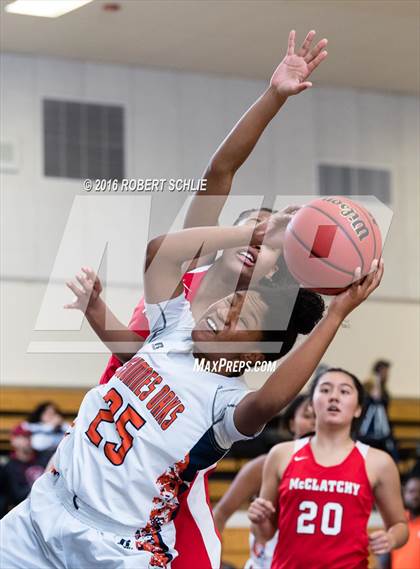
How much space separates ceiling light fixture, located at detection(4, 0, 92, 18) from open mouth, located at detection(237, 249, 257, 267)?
1.76 metres

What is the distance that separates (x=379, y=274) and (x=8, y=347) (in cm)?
370

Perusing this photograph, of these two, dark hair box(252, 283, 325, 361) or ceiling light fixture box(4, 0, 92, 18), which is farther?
ceiling light fixture box(4, 0, 92, 18)

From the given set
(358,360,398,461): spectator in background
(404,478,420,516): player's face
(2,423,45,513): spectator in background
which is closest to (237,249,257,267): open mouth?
(404,478,420,516): player's face

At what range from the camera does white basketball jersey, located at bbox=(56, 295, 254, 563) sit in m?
3.21

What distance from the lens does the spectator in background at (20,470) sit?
24.9 feet

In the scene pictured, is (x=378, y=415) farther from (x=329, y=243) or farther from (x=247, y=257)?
(x=329, y=243)

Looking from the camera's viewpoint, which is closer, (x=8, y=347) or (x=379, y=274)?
(x=379, y=274)

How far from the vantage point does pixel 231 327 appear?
3377mm

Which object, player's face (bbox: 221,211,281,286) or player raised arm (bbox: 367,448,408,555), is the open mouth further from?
player raised arm (bbox: 367,448,408,555)

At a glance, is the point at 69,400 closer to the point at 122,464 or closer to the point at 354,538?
the point at 354,538

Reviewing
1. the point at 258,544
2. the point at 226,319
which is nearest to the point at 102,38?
the point at 258,544

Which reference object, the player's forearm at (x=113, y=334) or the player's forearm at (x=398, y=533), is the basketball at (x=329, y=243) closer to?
the player's forearm at (x=113, y=334)

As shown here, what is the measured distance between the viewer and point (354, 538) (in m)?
4.88

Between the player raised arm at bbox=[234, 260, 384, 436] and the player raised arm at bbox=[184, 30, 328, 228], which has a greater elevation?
the player raised arm at bbox=[184, 30, 328, 228]
